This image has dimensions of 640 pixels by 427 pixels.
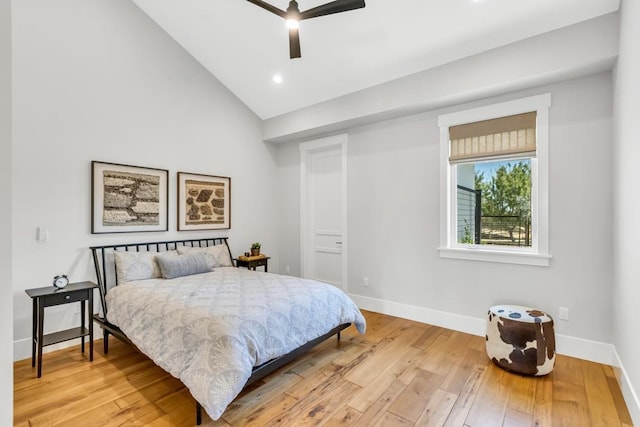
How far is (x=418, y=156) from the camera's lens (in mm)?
3906

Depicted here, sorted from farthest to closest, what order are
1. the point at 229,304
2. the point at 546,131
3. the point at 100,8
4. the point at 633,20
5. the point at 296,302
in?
the point at 100,8 < the point at 546,131 < the point at 296,302 < the point at 229,304 < the point at 633,20

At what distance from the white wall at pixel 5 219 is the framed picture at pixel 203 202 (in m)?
2.89

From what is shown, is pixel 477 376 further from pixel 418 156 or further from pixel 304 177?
pixel 304 177

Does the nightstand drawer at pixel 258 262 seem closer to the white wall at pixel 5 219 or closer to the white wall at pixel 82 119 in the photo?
the white wall at pixel 82 119

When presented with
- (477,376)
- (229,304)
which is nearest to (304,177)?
(229,304)

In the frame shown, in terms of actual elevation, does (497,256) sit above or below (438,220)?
below

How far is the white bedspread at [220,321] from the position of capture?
199 cm

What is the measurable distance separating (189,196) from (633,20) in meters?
4.58

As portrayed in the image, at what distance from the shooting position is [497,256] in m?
3.34

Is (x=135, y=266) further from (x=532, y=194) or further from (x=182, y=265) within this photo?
(x=532, y=194)

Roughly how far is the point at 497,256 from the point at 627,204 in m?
1.25

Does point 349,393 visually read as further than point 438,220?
No

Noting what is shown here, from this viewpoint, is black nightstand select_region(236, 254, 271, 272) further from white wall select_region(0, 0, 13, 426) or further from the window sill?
white wall select_region(0, 0, 13, 426)

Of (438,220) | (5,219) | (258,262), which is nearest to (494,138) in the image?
(438,220)
